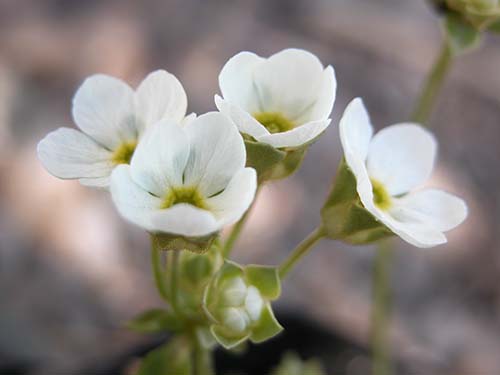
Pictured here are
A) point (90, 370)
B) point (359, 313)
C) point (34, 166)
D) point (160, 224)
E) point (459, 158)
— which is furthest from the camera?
point (459, 158)

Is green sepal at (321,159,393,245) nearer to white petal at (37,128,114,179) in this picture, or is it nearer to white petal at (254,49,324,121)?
white petal at (254,49,324,121)

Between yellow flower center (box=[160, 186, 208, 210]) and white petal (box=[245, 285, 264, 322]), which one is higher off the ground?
yellow flower center (box=[160, 186, 208, 210])

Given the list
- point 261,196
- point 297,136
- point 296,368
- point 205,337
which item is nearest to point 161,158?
point 297,136

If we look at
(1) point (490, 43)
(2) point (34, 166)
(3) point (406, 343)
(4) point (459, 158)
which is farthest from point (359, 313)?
(1) point (490, 43)

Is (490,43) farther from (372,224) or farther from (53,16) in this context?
(372,224)

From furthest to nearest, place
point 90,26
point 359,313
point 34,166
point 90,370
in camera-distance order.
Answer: point 90,26 → point 34,166 → point 359,313 → point 90,370

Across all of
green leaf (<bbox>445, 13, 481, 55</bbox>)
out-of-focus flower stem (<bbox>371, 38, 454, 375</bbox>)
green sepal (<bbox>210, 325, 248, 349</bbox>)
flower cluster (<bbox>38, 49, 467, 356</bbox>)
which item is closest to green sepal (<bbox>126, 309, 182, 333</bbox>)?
flower cluster (<bbox>38, 49, 467, 356</bbox>)

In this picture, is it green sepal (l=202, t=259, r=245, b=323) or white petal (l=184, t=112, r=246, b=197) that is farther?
green sepal (l=202, t=259, r=245, b=323)

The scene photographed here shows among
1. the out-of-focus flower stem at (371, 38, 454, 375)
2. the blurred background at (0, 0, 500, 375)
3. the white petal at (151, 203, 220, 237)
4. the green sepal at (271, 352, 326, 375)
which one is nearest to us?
the white petal at (151, 203, 220, 237)
